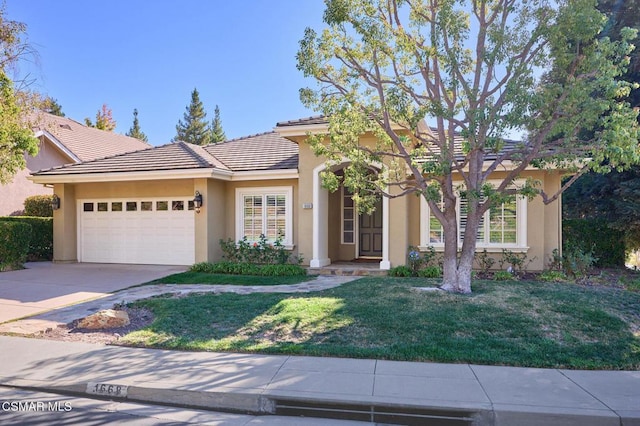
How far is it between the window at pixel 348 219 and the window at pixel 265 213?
2477 mm

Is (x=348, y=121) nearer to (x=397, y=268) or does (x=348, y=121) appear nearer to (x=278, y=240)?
(x=397, y=268)

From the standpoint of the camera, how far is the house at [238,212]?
42.1 feet

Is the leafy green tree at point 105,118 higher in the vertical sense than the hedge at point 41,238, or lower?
higher

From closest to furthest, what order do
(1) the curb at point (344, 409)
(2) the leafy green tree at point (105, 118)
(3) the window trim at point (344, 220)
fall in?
(1) the curb at point (344, 409)
(3) the window trim at point (344, 220)
(2) the leafy green tree at point (105, 118)

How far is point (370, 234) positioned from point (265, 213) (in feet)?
13.1

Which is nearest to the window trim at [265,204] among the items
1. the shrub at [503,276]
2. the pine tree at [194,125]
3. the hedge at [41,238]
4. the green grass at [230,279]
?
the green grass at [230,279]

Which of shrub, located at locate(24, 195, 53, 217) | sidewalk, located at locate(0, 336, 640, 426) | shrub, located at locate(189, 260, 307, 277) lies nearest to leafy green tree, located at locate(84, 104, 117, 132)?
shrub, located at locate(24, 195, 53, 217)

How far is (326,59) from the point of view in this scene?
9.46m

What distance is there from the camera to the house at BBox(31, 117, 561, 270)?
1284cm

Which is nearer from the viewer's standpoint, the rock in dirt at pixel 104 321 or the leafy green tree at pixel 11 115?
the rock in dirt at pixel 104 321

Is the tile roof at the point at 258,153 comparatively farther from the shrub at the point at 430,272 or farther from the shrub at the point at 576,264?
the shrub at the point at 576,264

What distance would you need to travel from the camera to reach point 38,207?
755 inches

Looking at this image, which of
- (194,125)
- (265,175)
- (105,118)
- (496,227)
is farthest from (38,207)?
(194,125)

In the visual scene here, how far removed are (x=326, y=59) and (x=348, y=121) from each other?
55.1 inches
